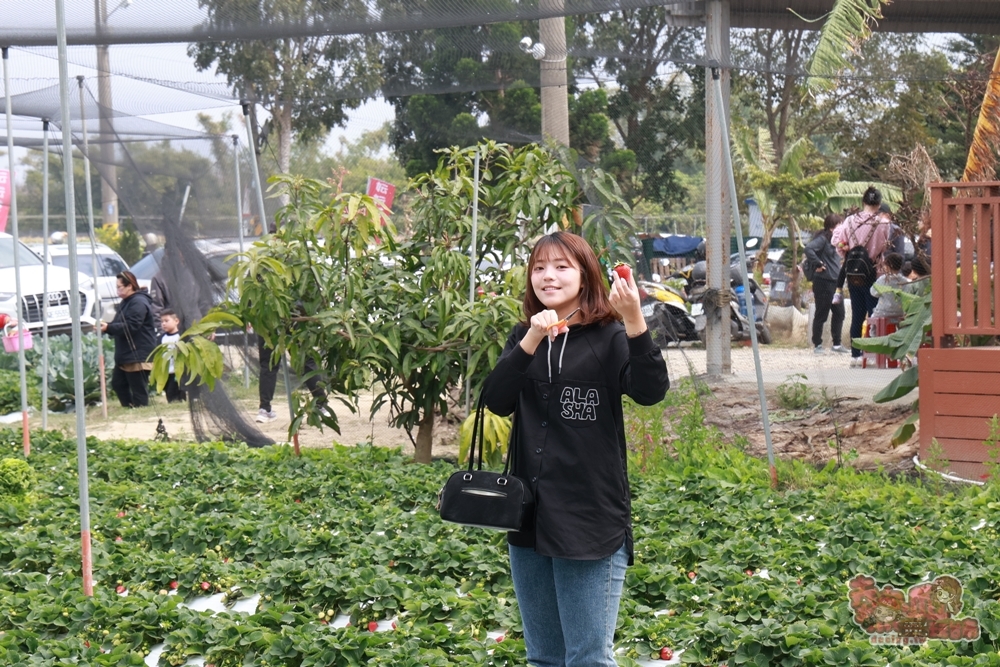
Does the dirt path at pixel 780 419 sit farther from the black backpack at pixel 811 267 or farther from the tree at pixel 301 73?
the tree at pixel 301 73

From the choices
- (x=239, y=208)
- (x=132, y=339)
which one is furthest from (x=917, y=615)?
(x=132, y=339)

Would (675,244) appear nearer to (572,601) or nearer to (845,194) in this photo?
(845,194)

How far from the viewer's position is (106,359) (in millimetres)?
12148

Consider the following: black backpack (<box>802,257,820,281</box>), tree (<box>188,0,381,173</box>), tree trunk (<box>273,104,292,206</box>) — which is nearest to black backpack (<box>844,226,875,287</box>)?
black backpack (<box>802,257,820,281</box>)

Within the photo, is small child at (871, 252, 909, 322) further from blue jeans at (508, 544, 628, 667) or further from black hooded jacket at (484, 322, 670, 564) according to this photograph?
blue jeans at (508, 544, 628, 667)

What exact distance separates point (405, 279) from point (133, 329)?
4.64 metres

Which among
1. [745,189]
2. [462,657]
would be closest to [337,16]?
[462,657]

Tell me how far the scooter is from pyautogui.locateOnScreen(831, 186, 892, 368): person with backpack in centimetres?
138

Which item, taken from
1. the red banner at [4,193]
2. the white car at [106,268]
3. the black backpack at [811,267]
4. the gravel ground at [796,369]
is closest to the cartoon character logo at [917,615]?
the gravel ground at [796,369]

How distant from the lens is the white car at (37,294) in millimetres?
14438

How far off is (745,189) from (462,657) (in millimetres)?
20988

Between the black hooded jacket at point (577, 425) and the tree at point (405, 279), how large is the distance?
3239mm

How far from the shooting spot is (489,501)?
2.62m

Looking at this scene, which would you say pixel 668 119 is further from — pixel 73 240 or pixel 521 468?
pixel 521 468
